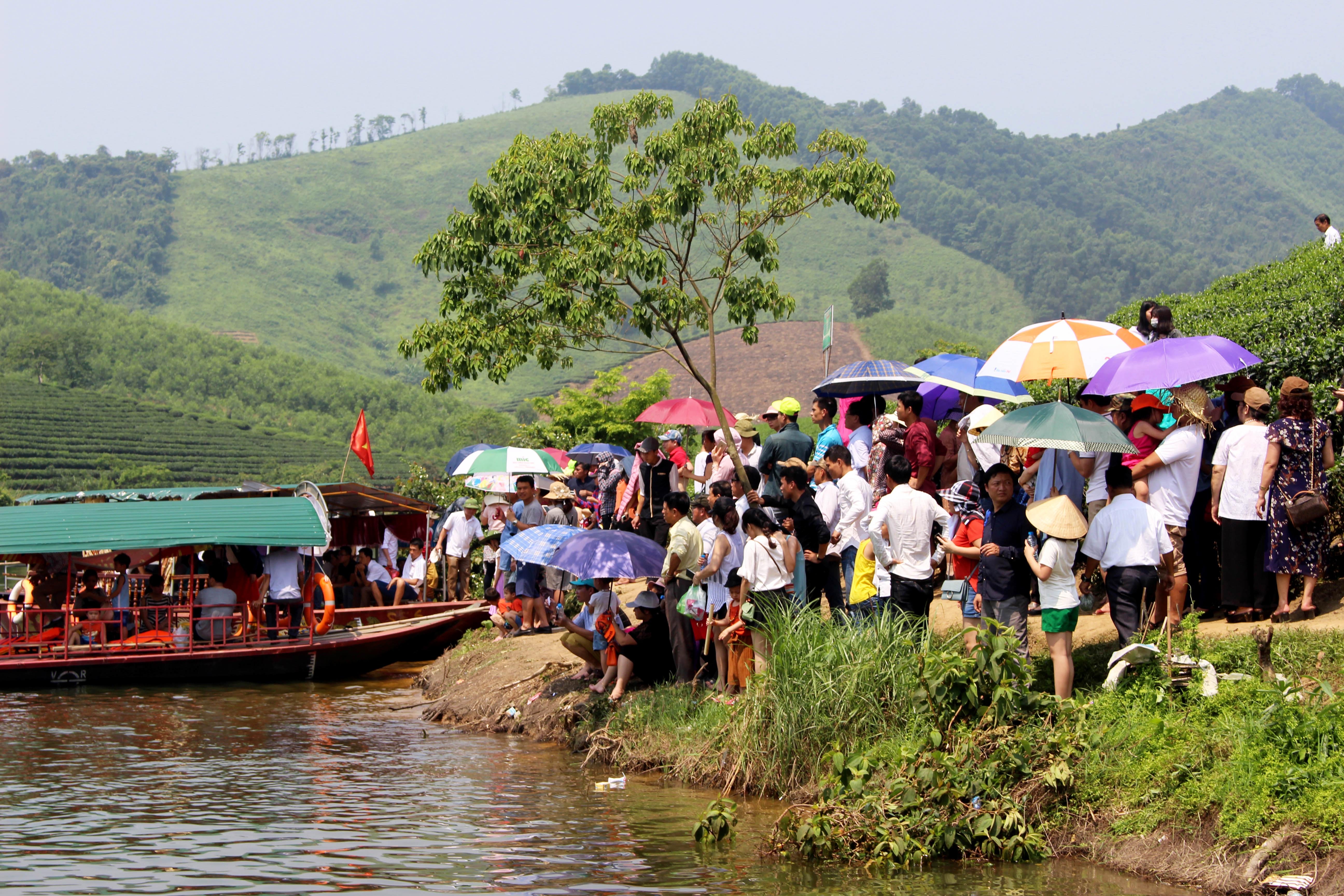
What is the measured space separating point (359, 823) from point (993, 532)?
16.1 ft

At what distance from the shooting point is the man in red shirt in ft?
35.2

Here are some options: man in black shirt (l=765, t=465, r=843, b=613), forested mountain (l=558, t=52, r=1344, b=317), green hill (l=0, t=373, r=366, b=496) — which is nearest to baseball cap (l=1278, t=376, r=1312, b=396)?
man in black shirt (l=765, t=465, r=843, b=613)

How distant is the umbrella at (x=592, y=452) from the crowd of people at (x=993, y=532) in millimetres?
9728

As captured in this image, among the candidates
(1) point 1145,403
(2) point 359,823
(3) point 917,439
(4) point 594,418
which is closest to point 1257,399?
(1) point 1145,403

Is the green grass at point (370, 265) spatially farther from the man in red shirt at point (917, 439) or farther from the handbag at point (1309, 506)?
the handbag at point (1309, 506)

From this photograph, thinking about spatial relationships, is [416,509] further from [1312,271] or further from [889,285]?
[889,285]

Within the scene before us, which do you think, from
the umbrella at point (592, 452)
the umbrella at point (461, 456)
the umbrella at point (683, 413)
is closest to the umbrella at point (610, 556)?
the umbrella at point (683, 413)

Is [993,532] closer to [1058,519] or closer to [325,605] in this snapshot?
[1058,519]

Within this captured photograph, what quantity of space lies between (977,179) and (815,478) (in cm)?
18895

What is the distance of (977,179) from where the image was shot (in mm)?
191250

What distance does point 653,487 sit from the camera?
15047 millimetres

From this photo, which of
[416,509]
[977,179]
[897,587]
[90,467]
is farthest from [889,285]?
[897,587]

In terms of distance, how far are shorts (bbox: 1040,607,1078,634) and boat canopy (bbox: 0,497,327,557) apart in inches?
398

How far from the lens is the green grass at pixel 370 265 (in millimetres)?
136250
